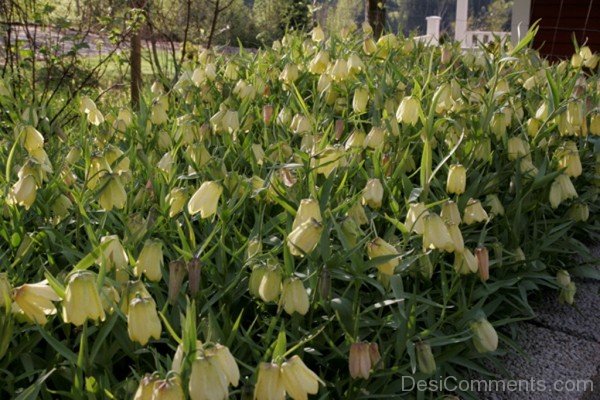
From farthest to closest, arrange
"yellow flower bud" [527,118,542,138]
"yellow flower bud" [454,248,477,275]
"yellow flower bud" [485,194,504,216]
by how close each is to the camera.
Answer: "yellow flower bud" [527,118,542,138] → "yellow flower bud" [485,194,504,216] → "yellow flower bud" [454,248,477,275]

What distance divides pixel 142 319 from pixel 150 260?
0.14 meters

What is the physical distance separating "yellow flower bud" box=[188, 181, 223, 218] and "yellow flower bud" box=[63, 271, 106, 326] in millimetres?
285

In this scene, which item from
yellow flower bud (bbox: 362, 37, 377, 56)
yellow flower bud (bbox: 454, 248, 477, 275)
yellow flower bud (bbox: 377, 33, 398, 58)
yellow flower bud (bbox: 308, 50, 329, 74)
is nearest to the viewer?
yellow flower bud (bbox: 454, 248, 477, 275)

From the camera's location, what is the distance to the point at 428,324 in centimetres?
116

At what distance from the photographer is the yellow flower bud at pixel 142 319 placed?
2.82 ft

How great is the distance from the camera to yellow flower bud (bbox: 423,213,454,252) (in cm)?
110

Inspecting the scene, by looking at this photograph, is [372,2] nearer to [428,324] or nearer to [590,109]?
[590,109]

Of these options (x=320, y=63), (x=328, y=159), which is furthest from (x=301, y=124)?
(x=320, y=63)

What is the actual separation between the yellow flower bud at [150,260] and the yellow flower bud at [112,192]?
151 millimetres

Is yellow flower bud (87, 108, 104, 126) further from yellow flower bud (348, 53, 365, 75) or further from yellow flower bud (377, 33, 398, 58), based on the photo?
yellow flower bud (377, 33, 398, 58)

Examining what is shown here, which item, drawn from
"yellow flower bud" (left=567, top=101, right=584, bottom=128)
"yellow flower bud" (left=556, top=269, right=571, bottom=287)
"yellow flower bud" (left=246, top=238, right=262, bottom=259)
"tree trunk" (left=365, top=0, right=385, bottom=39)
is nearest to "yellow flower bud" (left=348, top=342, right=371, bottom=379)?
"yellow flower bud" (left=246, top=238, right=262, bottom=259)

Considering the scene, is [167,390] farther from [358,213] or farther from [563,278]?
[563,278]

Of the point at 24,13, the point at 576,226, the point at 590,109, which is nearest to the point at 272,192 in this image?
the point at 576,226

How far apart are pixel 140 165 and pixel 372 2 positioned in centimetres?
339
